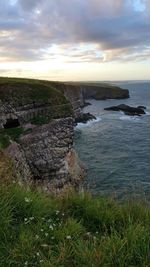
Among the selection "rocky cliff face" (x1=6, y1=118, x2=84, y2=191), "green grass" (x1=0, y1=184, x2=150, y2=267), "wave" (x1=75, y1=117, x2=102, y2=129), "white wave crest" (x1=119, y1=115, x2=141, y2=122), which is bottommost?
"wave" (x1=75, y1=117, x2=102, y2=129)

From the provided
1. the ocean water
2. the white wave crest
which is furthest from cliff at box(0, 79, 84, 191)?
the white wave crest

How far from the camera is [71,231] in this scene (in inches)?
243

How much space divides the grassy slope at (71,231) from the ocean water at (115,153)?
10.2 m

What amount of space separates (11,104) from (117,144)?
23.5m

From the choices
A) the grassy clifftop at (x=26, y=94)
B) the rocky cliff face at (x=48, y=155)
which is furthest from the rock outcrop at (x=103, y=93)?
the rocky cliff face at (x=48, y=155)

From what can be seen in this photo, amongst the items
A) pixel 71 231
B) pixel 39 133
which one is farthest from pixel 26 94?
pixel 71 231

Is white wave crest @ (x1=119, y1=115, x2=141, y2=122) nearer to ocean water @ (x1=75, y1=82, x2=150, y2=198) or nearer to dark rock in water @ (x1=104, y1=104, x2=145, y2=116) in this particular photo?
ocean water @ (x1=75, y1=82, x2=150, y2=198)

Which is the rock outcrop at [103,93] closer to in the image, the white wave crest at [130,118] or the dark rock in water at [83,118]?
the white wave crest at [130,118]

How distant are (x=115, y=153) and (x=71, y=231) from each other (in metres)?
39.1

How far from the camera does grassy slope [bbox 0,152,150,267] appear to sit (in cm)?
530

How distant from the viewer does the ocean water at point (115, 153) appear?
3166 centimetres

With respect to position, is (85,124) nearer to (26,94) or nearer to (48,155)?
(26,94)

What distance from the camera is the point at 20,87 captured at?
33.5 metres

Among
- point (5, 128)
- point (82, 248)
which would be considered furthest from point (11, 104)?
point (82, 248)
